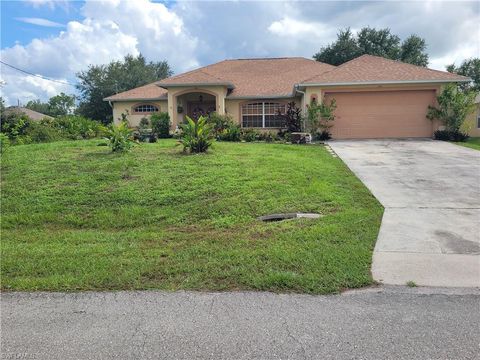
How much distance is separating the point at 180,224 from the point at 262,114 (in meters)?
17.4

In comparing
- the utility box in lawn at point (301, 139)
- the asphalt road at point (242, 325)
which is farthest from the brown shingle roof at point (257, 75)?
the asphalt road at point (242, 325)

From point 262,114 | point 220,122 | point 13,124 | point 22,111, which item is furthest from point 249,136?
point 22,111

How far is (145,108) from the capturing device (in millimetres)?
25953

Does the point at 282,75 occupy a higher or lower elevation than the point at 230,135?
higher

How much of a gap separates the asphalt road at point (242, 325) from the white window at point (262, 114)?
19.5m

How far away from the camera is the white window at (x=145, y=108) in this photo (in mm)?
25859

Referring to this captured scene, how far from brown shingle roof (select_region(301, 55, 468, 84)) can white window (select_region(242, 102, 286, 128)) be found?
3.19 metres

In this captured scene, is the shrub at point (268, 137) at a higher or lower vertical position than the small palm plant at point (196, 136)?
lower

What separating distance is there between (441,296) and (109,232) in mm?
4951

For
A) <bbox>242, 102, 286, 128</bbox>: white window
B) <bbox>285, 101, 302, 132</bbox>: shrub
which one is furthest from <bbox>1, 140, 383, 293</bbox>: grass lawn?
<bbox>242, 102, 286, 128</bbox>: white window

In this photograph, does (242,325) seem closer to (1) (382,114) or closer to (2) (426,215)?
(2) (426,215)

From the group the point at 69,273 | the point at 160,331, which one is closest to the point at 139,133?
the point at 69,273

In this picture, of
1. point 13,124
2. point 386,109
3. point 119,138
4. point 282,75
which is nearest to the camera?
point 119,138

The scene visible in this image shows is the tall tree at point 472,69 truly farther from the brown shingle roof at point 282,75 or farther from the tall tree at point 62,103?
the tall tree at point 62,103
